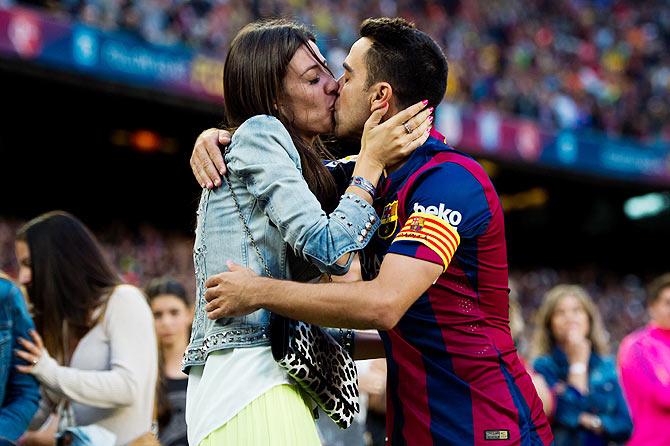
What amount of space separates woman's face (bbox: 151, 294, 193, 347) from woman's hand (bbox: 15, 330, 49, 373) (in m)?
1.66

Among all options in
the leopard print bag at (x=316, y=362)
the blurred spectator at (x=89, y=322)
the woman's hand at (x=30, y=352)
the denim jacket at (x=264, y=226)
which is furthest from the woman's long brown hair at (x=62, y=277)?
the leopard print bag at (x=316, y=362)

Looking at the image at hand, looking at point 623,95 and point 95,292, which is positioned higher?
point 623,95

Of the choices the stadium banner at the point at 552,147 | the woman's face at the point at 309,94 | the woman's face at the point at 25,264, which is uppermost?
the stadium banner at the point at 552,147

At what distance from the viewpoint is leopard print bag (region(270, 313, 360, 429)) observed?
2.70m

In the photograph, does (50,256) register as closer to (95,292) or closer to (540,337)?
(95,292)

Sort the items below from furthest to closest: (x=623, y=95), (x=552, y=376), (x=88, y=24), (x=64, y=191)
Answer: (x=623, y=95) < (x=64, y=191) < (x=88, y=24) < (x=552, y=376)

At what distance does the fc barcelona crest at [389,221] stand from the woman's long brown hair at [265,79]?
158 millimetres

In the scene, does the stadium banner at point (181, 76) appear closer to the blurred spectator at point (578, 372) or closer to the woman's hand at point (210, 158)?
the blurred spectator at point (578, 372)

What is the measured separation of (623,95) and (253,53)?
22433mm

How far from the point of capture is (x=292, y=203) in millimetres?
2658

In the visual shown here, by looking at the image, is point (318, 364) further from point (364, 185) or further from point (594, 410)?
point (594, 410)

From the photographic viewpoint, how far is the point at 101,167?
20406mm

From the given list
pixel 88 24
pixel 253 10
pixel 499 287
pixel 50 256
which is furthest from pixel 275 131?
pixel 253 10

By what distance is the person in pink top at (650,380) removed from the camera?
5.92m
